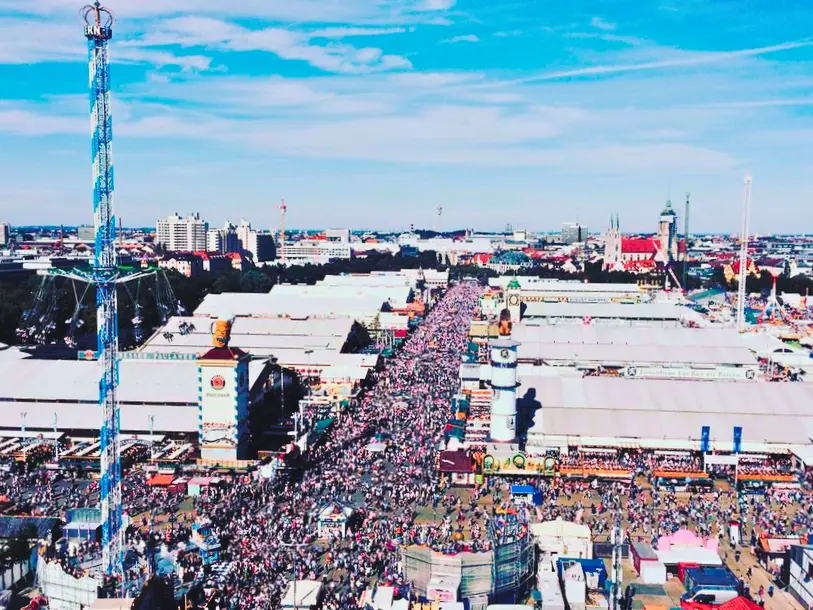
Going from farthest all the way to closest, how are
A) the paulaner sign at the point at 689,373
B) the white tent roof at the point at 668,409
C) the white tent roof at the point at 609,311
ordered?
the white tent roof at the point at 609,311 < the paulaner sign at the point at 689,373 < the white tent roof at the point at 668,409

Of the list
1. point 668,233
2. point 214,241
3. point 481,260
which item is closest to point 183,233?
point 214,241

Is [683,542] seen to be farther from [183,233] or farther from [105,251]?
[183,233]

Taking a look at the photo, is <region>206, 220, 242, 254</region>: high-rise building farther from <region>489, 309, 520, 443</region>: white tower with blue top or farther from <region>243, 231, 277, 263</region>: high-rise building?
<region>489, 309, 520, 443</region>: white tower with blue top

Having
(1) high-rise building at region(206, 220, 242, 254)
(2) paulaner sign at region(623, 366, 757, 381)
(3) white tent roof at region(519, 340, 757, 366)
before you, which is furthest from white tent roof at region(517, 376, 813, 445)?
(1) high-rise building at region(206, 220, 242, 254)

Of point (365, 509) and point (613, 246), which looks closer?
point (365, 509)

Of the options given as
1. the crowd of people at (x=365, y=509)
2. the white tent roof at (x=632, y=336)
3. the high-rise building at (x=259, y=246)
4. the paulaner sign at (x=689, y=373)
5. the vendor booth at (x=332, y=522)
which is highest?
the high-rise building at (x=259, y=246)

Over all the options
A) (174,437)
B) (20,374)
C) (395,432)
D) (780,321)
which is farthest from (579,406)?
(780,321)

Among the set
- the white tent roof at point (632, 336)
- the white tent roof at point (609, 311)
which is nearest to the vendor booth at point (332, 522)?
the white tent roof at point (632, 336)

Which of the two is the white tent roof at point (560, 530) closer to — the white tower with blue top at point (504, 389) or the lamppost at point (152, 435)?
the white tower with blue top at point (504, 389)

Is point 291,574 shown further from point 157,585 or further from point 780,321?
point 780,321
